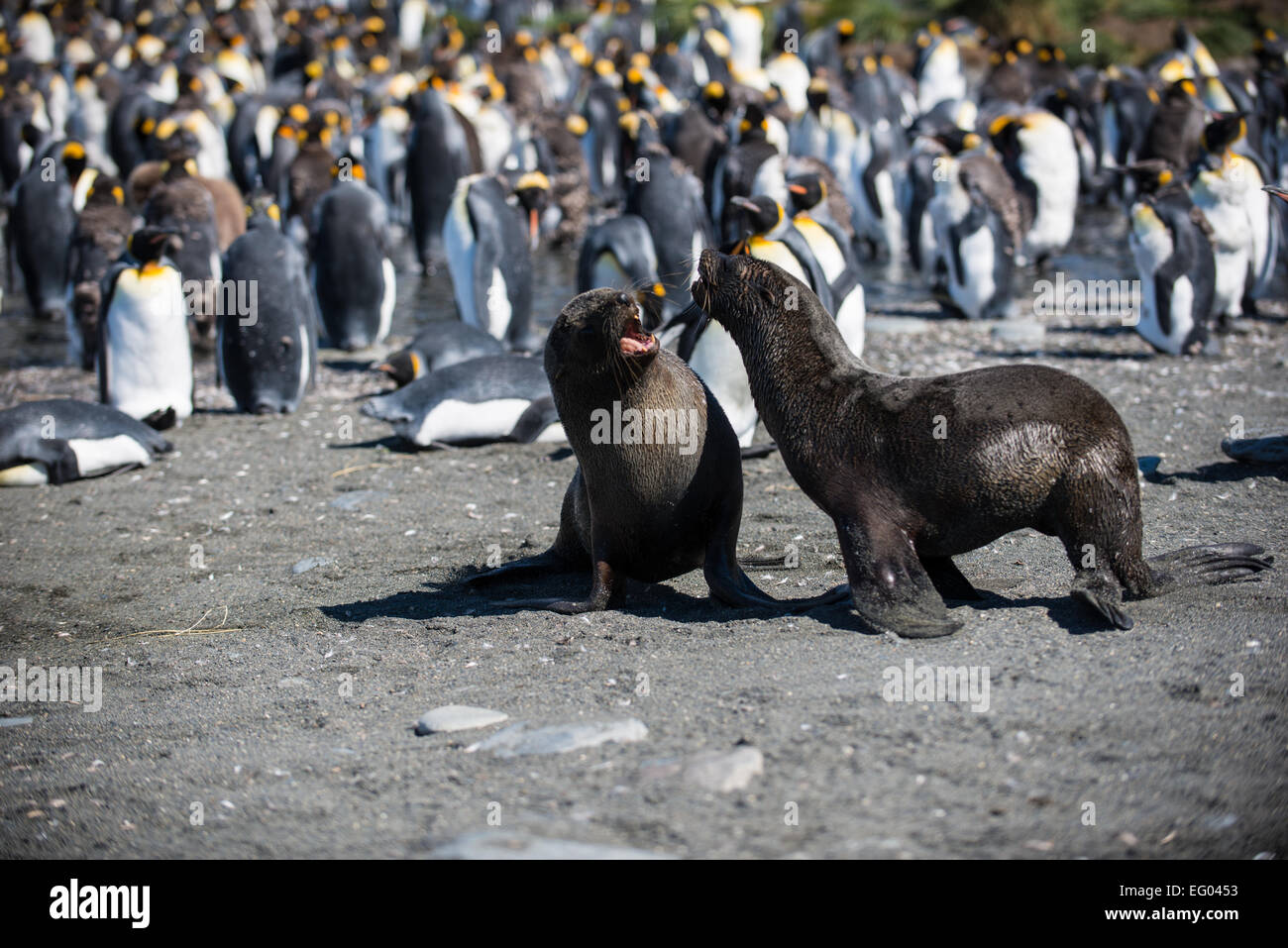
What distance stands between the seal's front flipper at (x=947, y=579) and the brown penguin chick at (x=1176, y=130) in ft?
33.9

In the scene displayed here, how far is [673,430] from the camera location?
4.91 m

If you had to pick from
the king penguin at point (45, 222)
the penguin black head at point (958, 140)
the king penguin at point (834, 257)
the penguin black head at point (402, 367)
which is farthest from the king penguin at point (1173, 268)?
the king penguin at point (45, 222)

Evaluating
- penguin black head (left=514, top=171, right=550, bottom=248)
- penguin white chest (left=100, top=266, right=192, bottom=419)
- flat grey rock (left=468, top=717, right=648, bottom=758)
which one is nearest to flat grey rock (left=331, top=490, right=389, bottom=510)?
penguin white chest (left=100, top=266, right=192, bottom=419)

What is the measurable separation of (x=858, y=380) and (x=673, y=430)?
700 millimetres

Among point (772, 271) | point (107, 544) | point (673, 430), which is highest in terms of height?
point (772, 271)

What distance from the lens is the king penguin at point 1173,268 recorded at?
9.21 m

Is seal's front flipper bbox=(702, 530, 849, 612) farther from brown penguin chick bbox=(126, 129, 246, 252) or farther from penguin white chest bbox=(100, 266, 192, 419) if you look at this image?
brown penguin chick bbox=(126, 129, 246, 252)

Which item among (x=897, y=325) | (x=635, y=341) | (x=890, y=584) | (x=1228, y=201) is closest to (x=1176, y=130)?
(x=1228, y=201)

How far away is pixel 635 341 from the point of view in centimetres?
475

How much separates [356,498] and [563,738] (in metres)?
3.72

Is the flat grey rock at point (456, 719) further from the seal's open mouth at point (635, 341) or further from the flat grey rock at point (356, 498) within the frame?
the flat grey rock at point (356, 498)

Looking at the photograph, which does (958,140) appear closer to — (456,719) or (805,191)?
(805,191)
